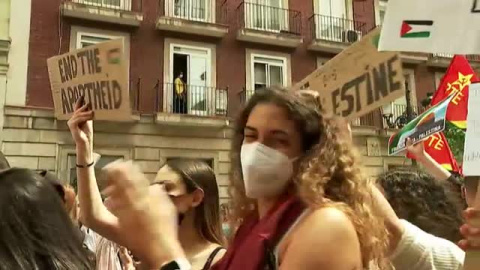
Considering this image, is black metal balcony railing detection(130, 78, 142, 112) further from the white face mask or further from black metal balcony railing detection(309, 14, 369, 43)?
the white face mask

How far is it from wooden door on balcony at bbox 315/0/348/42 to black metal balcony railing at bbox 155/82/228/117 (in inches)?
126

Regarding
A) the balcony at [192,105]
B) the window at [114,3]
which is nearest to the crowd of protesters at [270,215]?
the balcony at [192,105]

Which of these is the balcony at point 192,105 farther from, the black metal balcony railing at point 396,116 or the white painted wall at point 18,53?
the black metal balcony railing at point 396,116

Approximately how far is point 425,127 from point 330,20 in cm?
1149

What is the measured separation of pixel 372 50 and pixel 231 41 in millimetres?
11706

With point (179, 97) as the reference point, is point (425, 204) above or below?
below

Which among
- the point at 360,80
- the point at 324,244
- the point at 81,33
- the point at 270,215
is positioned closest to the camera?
the point at 324,244

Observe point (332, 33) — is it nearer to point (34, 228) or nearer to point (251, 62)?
point (251, 62)

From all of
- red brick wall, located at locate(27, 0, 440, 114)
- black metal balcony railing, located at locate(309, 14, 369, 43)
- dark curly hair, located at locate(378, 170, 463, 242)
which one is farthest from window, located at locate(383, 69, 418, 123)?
dark curly hair, located at locate(378, 170, 463, 242)

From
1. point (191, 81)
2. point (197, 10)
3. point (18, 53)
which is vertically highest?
point (197, 10)

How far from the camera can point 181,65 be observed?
13055 mm

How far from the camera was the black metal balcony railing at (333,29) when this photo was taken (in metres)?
14.4

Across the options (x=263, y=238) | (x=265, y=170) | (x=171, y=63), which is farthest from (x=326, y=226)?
(x=171, y=63)

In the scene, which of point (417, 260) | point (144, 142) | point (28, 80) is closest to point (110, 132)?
point (144, 142)
